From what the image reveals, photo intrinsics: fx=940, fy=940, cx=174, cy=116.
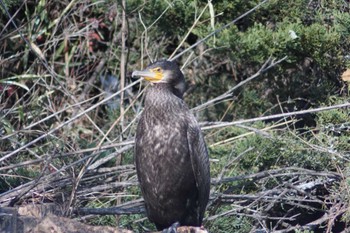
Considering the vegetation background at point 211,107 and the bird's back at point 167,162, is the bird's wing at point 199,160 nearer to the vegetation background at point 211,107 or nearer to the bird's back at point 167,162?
the bird's back at point 167,162

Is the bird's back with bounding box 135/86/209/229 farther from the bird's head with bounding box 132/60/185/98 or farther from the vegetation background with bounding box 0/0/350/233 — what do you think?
the vegetation background with bounding box 0/0/350/233

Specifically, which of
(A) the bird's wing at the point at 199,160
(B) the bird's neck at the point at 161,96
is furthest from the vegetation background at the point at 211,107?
(A) the bird's wing at the point at 199,160

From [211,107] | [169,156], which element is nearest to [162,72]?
[169,156]

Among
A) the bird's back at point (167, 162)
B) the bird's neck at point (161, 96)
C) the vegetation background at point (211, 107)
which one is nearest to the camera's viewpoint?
the bird's back at point (167, 162)

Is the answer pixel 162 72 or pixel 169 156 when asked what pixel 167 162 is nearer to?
pixel 169 156

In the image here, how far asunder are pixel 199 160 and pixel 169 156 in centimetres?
18

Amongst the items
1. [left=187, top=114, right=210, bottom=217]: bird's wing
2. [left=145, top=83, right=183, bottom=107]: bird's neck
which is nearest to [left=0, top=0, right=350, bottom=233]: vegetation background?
[left=145, top=83, right=183, bottom=107]: bird's neck

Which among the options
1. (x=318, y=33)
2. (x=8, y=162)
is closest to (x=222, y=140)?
(x=318, y=33)

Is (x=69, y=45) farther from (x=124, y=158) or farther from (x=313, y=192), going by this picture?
(x=313, y=192)

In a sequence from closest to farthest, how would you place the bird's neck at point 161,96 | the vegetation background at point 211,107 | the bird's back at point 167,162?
the bird's back at point 167,162, the bird's neck at point 161,96, the vegetation background at point 211,107

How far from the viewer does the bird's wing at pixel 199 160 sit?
5.37m

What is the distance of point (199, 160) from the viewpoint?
540 cm

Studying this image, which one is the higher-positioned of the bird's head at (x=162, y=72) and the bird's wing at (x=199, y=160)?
the bird's head at (x=162, y=72)

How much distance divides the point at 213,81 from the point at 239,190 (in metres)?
1.56
